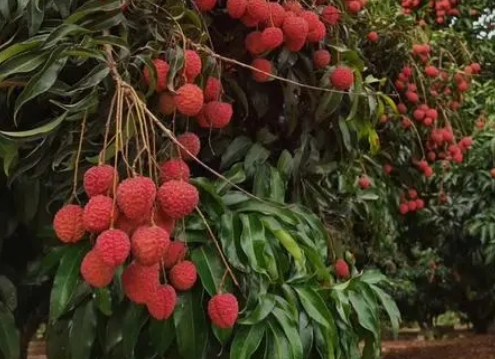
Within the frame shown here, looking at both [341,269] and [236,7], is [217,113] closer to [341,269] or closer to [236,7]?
[236,7]

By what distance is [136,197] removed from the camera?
99 cm

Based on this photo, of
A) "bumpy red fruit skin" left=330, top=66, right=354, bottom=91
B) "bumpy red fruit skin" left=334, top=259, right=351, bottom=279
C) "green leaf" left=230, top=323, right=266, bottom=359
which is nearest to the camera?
"green leaf" left=230, top=323, right=266, bottom=359

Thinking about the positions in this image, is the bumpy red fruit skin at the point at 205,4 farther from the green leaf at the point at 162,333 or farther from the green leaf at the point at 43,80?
the green leaf at the point at 162,333

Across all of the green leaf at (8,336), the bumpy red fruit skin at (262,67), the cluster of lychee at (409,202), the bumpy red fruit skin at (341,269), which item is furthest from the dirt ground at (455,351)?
the green leaf at (8,336)

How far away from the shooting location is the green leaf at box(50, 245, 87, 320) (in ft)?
4.20

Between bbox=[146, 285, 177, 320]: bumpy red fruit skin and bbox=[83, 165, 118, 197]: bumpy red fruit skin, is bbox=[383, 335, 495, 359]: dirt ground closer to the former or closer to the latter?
bbox=[146, 285, 177, 320]: bumpy red fruit skin

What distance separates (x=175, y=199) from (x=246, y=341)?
0.40 meters

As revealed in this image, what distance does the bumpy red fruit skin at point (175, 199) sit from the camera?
105 cm

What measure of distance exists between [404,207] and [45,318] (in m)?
2.21

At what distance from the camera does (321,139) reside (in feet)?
6.72

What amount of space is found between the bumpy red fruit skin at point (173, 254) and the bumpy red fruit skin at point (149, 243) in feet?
0.60

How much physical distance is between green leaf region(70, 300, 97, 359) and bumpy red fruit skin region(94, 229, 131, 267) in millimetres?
461

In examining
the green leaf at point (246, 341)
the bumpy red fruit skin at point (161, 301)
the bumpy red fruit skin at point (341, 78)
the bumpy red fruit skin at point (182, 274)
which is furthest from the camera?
the bumpy red fruit skin at point (341, 78)

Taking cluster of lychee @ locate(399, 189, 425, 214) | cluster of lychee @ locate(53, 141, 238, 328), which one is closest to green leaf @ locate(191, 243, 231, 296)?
cluster of lychee @ locate(53, 141, 238, 328)
